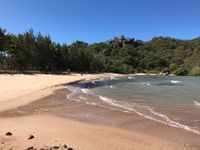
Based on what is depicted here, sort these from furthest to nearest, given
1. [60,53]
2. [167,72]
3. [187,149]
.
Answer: [167,72]
[60,53]
[187,149]

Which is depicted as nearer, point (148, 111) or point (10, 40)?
point (148, 111)

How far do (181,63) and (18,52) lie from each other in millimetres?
130377

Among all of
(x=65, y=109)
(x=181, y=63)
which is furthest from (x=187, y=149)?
(x=181, y=63)

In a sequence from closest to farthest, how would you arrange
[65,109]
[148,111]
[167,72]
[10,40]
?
[148,111], [65,109], [10,40], [167,72]

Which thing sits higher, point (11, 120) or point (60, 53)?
point (60, 53)

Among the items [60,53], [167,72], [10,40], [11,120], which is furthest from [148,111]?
[167,72]

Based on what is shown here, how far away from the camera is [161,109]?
887 inches

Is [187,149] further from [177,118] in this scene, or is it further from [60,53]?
[60,53]

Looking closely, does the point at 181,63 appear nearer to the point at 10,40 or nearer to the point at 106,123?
the point at 10,40

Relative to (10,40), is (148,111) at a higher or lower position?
lower

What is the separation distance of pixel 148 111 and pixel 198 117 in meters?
3.80

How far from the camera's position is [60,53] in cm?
11794

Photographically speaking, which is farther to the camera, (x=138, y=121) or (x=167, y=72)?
(x=167, y=72)

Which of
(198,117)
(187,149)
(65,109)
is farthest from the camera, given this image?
(65,109)
